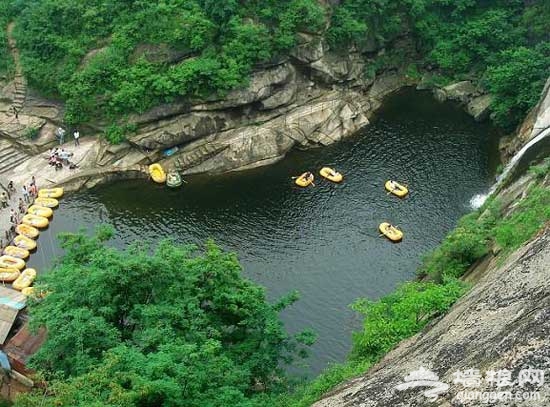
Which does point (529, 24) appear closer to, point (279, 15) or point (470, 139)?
point (470, 139)

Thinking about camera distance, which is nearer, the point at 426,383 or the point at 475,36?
the point at 426,383

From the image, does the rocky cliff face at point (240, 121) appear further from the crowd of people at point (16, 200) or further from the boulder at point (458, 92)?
the crowd of people at point (16, 200)

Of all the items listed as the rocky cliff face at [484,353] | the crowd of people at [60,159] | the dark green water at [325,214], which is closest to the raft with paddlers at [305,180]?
the dark green water at [325,214]

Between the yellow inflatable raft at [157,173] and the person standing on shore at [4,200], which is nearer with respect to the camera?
the person standing on shore at [4,200]

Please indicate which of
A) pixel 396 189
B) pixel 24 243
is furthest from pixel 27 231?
pixel 396 189

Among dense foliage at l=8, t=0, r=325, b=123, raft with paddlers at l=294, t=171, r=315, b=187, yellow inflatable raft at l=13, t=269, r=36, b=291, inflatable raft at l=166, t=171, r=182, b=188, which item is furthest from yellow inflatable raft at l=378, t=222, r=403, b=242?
yellow inflatable raft at l=13, t=269, r=36, b=291

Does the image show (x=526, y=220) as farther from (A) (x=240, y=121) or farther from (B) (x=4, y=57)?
(B) (x=4, y=57)
